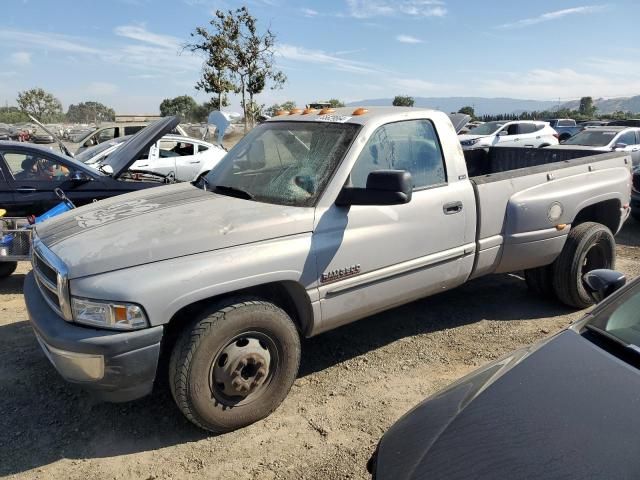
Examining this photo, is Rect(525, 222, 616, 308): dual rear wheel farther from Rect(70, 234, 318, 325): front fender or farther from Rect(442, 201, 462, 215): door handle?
Rect(70, 234, 318, 325): front fender

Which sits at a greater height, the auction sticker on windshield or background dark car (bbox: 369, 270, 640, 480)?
the auction sticker on windshield

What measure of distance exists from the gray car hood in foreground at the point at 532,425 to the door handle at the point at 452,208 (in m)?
1.69

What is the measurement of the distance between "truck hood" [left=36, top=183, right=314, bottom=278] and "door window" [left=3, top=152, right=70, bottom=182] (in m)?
2.77

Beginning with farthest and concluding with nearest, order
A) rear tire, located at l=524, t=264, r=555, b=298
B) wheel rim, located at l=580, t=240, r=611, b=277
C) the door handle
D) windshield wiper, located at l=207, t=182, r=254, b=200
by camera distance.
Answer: wheel rim, located at l=580, t=240, r=611, b=277, rear tire, located at l=524, t=264, r=555, b=298, the door handle, windshield wiper, located at l=207, t=182, r=254, b=200

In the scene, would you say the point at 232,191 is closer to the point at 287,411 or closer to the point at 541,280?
the point at 287,411

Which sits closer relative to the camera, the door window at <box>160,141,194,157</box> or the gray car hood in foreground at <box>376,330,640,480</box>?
the gray car hood in foreground at <box>376,330,640,480</box>

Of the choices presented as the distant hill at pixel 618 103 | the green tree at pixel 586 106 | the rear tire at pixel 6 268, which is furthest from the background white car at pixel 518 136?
the distant hill at pixel 618 103

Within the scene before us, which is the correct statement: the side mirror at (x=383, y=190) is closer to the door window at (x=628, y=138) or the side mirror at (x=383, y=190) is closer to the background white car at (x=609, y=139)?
the background white car at (x=609, y=139)

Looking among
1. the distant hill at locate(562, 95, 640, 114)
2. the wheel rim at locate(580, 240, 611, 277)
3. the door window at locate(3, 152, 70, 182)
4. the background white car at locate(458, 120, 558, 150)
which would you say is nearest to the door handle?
the wheel rim at locate(580, 240, 611, 277)

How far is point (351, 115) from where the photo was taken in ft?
12.2

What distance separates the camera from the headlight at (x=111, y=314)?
258cm

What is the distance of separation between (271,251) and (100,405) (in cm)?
162

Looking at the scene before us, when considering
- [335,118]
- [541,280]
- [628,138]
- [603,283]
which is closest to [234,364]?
[335,118]

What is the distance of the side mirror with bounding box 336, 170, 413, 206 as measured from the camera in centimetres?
301
